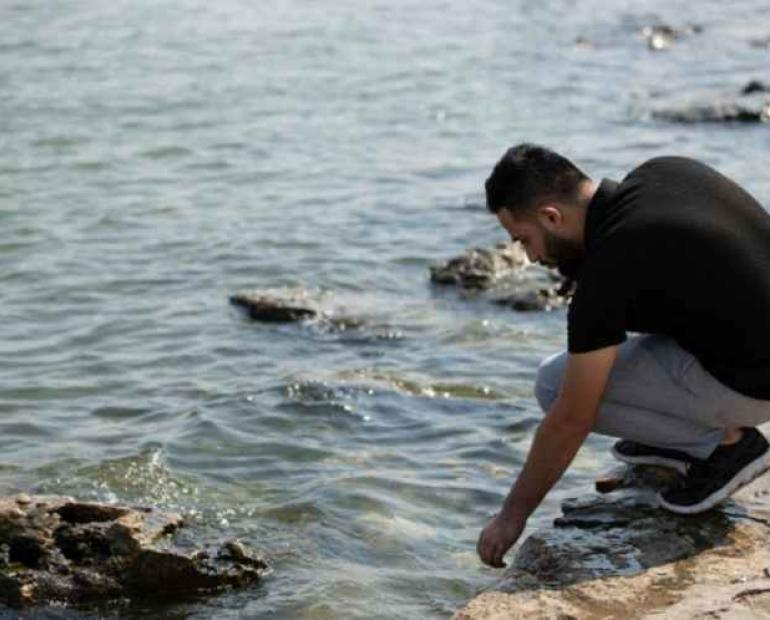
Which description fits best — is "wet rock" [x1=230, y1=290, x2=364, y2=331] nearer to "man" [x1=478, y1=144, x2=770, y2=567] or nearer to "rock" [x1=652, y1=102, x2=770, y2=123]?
"man" [x1=478, y1=144, x2=770, y2=567]

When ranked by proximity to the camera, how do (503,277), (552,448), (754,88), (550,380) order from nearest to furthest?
(552,448), (550,380), (503,277), (754,88)

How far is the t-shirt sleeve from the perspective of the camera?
511 cm

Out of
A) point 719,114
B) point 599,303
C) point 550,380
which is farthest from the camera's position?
point 719,114

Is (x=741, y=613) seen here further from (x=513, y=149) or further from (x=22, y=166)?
(x=22, y=166)

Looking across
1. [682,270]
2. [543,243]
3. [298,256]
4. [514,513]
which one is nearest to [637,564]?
[514,513]

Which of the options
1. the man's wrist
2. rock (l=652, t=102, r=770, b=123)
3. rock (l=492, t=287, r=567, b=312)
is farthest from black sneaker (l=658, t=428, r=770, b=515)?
rock (l=652, t=102, r=770, b=123)

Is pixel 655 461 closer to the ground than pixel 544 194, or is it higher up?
closer to the ground

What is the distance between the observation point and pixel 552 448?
5324 millimetres

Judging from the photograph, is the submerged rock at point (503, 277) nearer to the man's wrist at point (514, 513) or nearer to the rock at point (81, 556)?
the rock at point (81, 556)

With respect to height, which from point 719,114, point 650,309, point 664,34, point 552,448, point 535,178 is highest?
point 535,178

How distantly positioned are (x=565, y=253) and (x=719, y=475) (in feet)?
3.06

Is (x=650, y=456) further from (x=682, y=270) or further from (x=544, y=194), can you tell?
(x=544, y=194)

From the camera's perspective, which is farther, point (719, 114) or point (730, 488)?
point (719, 114)

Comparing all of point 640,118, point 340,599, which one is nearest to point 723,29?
point 640,118
